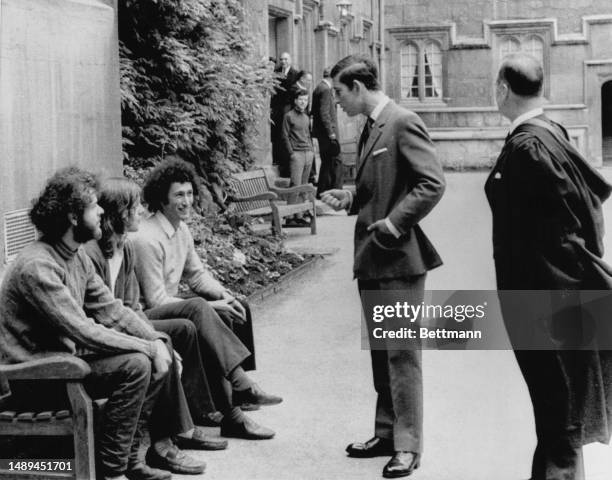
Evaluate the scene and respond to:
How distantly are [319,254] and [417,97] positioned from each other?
75.7ft

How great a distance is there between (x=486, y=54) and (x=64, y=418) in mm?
31686

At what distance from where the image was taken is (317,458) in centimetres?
552

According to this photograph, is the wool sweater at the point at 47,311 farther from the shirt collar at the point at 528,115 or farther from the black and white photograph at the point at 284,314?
the shirt collar at the point at 528,115

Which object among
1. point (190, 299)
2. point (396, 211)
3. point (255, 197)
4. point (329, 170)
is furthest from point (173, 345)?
point (329, 170)

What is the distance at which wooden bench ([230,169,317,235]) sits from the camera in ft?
43.8

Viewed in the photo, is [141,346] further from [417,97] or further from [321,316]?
[417,97]

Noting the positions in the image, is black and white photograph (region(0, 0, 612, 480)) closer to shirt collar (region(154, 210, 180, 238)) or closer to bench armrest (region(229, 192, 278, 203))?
shirt collar (region(154, 210, 180, 238))

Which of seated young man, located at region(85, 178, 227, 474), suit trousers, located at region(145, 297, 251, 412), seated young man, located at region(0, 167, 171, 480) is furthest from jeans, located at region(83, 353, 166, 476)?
suit trousers, located at region(145, 297, 251, 412)

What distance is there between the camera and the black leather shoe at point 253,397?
6.29 m

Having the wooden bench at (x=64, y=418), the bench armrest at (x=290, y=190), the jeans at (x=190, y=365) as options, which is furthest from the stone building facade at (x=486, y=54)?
the wooden bench at (x=64, y=418)

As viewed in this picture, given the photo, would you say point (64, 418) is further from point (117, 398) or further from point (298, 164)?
point (298, 164)

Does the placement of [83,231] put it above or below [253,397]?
above

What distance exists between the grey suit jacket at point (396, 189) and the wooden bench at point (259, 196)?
781cm

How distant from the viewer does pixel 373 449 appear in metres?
5.52
